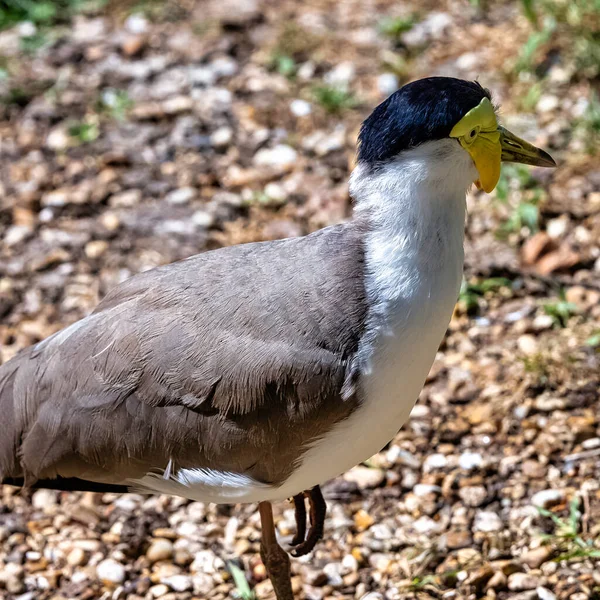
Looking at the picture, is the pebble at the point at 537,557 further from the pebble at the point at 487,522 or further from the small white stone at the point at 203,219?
the small white stone at the point at 203,219

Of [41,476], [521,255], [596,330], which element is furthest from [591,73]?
[41,476]

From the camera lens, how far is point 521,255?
Answer: 5.34 m

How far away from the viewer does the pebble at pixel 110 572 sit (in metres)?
4.16

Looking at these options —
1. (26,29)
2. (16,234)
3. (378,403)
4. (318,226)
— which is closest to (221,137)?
(318,226)

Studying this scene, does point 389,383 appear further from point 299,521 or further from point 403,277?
point 299,521

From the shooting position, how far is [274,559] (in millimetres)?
3816

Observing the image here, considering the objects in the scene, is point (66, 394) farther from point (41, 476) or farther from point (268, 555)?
point (268, 555)

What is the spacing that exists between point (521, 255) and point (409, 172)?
223cm

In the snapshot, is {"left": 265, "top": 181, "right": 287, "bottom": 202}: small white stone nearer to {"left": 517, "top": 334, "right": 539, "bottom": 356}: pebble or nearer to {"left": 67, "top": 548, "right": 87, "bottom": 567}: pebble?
{"left": 517, "top": 334, "right": 539, "bottom": 356}: pebble

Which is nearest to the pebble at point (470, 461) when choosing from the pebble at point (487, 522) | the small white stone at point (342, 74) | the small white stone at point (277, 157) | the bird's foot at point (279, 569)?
the pebble at point (487, 522)

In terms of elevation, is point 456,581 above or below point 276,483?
below

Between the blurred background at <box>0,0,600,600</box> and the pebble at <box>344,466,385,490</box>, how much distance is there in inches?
0.4

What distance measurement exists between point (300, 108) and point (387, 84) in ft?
1.85

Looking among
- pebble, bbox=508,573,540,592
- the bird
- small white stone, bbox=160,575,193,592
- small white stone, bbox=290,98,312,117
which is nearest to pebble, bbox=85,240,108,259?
small white stone, bbox=290,98,312,117
